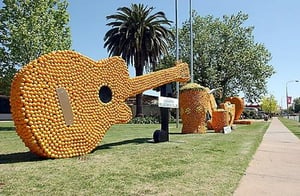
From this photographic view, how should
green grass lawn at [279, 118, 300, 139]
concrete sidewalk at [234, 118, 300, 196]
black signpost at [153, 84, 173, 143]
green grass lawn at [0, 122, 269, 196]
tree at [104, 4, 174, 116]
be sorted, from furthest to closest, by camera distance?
tree at [104, 4, 174, 116] → green grass lawn at [279, 118, 300, 139] → black signpost at [153, 84, 173, 143] → concrete sidewalk at [234, 118, 300, 196] → green grass lawn at [0, 122, 269, 196]

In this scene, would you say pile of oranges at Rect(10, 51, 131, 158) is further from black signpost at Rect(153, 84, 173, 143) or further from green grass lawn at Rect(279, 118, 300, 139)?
green grass lawn at Rect(279, 118, 300, 139)

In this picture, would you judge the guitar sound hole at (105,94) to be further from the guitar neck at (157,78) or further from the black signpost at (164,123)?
the black signpost at (164,123)

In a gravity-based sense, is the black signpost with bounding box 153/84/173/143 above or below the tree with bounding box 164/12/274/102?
below

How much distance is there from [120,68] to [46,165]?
14.2 feet

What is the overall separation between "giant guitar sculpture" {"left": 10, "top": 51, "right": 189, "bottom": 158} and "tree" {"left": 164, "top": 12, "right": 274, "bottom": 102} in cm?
2970

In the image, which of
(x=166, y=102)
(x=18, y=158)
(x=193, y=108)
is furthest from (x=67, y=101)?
(x=193, y=108)

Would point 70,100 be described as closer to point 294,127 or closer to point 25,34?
point 25,34

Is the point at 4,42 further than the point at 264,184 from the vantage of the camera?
Yes

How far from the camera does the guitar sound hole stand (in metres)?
11.0

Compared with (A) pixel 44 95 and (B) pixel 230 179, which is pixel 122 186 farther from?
(A) pixel 44 95

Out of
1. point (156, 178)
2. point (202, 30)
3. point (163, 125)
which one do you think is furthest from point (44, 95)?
point (202, 30)

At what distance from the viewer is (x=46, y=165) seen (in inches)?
330

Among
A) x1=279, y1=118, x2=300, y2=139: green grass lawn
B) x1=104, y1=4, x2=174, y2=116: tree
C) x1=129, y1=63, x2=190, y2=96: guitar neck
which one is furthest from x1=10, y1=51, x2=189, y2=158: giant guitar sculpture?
x1=104, y1=4, x2=174, y2=116: tree

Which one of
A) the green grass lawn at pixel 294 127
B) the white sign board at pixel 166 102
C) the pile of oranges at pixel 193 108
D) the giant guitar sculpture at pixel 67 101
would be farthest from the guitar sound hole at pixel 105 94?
the green grass lawn at pixel 294 127
